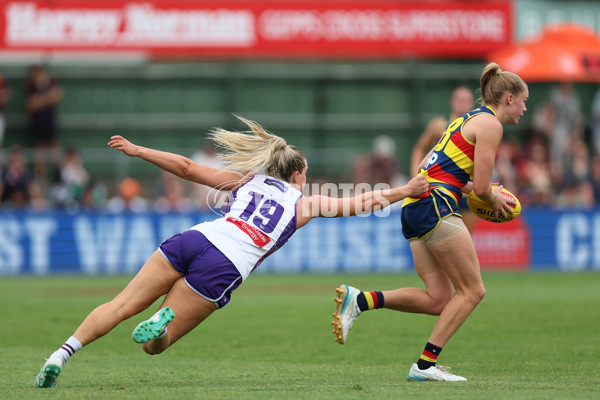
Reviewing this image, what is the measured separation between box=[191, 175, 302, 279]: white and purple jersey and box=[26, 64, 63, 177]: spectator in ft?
43.0

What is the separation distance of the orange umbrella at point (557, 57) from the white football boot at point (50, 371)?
14.1 metres

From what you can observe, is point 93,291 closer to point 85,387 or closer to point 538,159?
point 85,387

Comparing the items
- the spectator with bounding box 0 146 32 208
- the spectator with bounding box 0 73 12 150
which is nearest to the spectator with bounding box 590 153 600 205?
the spectator with bounding box 0 146 32 208

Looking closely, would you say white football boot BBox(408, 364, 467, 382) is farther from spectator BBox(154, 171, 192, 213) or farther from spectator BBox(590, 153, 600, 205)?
spectator BBox(590, 153, 600, 205)

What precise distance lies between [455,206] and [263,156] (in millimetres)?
1464

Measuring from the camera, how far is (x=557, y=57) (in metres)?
19.1

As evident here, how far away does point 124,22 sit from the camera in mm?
20500

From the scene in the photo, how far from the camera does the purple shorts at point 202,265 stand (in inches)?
253

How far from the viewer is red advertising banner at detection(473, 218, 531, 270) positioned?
17797mm

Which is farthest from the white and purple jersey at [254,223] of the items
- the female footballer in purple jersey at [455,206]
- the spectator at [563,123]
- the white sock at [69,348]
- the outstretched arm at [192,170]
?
the spectator at [563,123]

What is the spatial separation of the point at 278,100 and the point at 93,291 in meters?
8.95

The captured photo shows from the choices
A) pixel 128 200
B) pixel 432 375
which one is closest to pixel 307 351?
pixel 432 375

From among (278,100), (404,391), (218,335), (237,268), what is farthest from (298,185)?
(278,100)

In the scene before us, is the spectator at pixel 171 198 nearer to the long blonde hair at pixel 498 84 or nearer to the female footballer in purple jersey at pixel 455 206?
the female footballer in purple jersey at pixel 455 206
